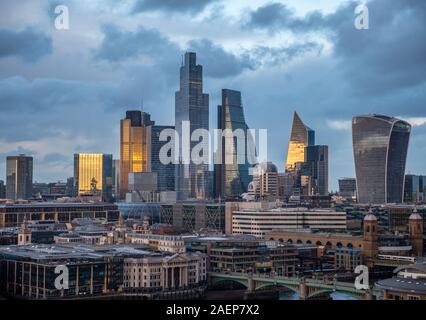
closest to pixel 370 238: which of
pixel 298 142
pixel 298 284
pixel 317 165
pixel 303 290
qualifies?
pixel 298 284

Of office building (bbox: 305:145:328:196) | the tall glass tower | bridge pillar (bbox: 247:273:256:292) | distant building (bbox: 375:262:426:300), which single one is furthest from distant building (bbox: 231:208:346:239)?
office building (bbox: 305:145:328:196)

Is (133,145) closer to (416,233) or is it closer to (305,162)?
(305,162)

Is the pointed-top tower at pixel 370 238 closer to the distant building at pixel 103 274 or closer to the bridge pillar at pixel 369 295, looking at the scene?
the distant building at pixel 103 274

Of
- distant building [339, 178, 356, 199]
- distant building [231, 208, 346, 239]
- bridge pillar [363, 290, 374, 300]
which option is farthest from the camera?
distant building [339, 178, 356, 199]

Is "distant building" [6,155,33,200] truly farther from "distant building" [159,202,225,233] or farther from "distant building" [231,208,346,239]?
"distant building" [231,208,346,239]
